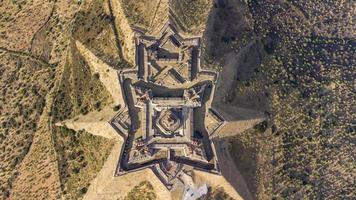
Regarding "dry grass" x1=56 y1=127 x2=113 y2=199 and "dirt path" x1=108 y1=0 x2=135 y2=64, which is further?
"dry grass" x1=56 y1=127 x2=113 y2=199

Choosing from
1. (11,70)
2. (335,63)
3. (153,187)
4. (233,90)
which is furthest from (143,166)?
(335,63)

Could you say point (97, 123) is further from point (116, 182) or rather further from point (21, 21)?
point (21, 21)

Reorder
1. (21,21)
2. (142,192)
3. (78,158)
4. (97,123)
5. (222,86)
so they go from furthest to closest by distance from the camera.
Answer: (21,21) → (78,158) → (222,86) → (97,123) → (142,192)

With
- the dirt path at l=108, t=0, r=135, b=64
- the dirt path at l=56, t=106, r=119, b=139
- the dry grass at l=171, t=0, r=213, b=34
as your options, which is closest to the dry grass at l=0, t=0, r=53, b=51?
the dirt path at l=108, t=0, r=135, b=64

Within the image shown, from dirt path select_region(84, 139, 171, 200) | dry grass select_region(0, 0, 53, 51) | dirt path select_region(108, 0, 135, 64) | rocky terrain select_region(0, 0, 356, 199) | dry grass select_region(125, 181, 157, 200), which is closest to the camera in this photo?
→ dirt path select_region(84, 139, 171, 200)

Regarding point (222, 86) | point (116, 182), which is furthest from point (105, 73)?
point (222, 86)

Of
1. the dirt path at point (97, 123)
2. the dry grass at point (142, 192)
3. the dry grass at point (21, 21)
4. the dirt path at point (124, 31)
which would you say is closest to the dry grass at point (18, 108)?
the dry grass at point (21, 21)

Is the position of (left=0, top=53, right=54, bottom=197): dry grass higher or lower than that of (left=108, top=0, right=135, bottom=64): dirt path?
lower

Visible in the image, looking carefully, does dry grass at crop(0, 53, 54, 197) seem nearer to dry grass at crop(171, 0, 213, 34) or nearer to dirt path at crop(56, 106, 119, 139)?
dirt path at crop(56, 106, 119, 139)

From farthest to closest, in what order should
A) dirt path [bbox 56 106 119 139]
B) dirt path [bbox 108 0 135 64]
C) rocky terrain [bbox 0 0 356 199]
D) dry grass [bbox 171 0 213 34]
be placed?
rocky terrain [bbox 0 0 356 199] < dry grass [bbox 171 0 213 34] < dirt path [bbox 108 0 135 64] < dirt path [bbox 56 106 119 139]
